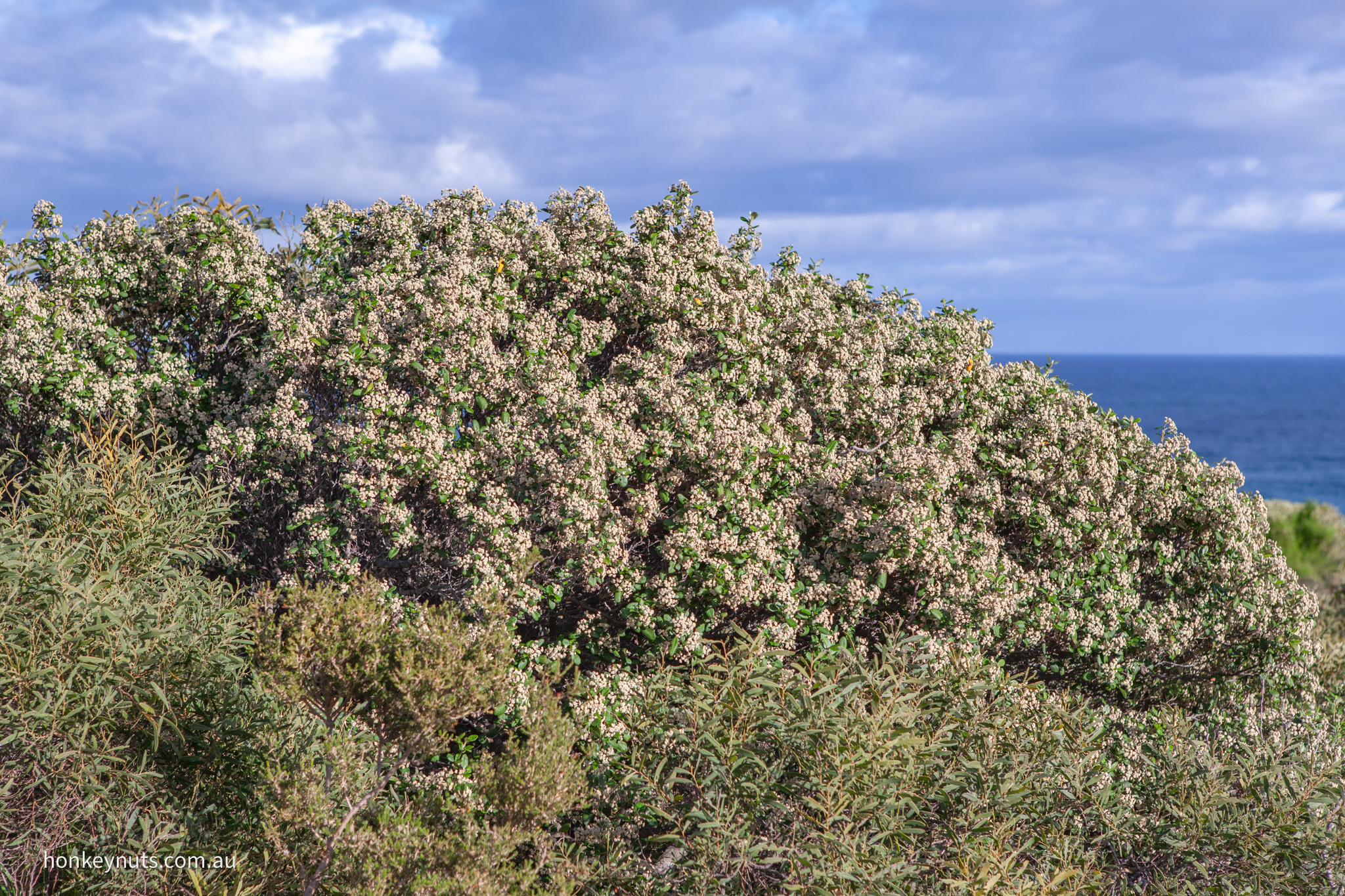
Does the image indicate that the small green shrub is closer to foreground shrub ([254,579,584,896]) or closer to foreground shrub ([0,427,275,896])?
foreground shrub ([254,579,584,896])

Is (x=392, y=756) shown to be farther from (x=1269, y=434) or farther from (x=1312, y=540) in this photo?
(x=1269, y=434)

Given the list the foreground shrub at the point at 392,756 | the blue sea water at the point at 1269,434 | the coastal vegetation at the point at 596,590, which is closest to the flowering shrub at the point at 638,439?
the coastal vegetation at the point at 596,590

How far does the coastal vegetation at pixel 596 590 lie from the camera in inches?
287

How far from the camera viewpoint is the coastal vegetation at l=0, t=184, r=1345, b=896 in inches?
287

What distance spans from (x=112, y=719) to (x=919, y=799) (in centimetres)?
723

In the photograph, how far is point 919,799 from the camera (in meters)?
7.91

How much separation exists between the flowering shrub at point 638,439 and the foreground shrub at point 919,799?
1.85 m

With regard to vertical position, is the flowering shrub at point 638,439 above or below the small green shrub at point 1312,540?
above

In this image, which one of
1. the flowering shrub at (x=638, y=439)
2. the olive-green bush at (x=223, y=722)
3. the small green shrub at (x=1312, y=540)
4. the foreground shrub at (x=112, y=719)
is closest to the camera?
the olive-green bush at (x=223, y=722)

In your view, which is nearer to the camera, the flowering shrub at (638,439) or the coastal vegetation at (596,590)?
the coastal vegetation at (596,590)

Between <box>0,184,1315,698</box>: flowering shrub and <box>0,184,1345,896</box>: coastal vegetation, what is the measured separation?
0.20 ft

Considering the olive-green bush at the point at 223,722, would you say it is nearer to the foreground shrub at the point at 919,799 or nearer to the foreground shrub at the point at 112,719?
the foreground shrub at the point at 112,719

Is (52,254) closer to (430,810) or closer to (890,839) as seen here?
(430,810)

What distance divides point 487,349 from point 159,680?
4.72 m
